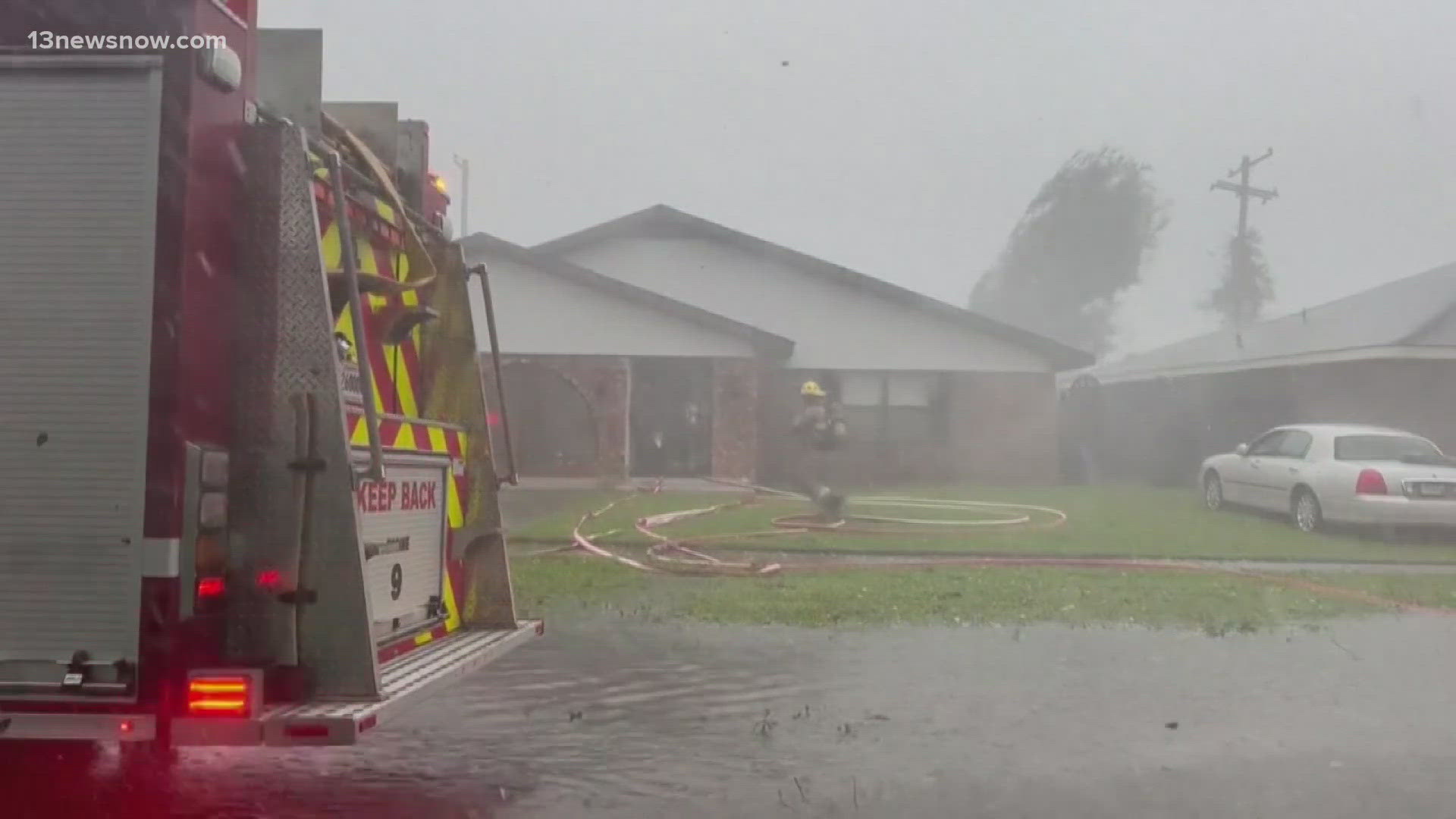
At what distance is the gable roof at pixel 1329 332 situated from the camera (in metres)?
22.4

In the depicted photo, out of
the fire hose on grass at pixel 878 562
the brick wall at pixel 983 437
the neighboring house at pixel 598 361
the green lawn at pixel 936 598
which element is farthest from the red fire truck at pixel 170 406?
the brick wall at pixel 983 437

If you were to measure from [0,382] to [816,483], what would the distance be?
44.0 ft

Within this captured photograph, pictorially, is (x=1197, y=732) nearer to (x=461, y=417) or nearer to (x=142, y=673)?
(x=461, y=417)

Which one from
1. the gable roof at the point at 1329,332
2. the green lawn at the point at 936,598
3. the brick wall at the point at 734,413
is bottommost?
the green lawn at the point at 936,598

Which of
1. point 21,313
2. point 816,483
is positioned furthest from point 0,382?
point 816,483

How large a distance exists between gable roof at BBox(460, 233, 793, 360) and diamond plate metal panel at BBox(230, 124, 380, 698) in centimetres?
1924

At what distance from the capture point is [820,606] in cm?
952

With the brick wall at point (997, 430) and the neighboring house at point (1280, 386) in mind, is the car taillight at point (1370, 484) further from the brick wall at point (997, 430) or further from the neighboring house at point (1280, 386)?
the brick wall at point (997, 430)

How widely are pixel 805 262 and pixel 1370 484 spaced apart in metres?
13.4

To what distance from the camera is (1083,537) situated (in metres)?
Answer: 14.5

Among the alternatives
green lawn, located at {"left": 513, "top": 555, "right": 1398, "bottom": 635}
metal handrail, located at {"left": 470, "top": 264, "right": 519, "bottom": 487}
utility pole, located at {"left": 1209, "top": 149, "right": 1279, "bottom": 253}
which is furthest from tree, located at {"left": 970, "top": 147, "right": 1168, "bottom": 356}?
metal handrail, located at {"left": 470, "top": 264, "right": 519, "bottom": 487}

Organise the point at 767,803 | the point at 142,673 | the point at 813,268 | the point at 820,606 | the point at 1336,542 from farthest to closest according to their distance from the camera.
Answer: the point at 813,268
the point at 1336,542
the point at 820,606
the point at 767,803
the point at 142,673

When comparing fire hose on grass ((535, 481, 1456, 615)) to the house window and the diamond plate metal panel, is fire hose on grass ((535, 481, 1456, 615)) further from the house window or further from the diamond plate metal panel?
the house window

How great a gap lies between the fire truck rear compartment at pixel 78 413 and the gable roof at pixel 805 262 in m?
22.3
